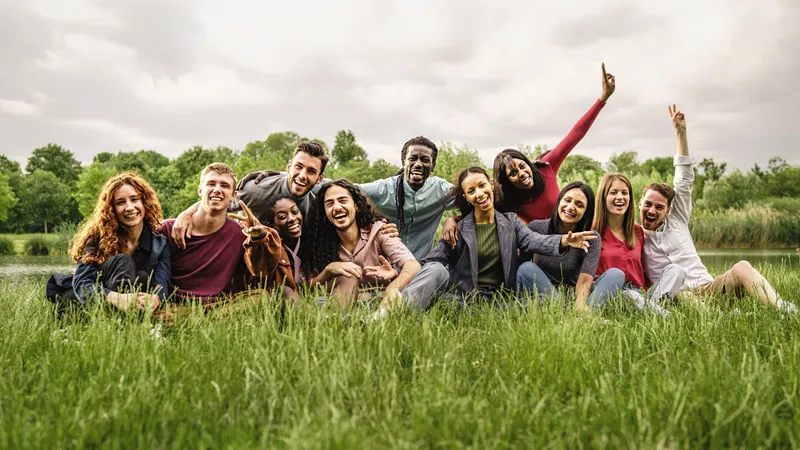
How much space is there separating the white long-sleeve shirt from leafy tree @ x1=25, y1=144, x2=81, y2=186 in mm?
69590

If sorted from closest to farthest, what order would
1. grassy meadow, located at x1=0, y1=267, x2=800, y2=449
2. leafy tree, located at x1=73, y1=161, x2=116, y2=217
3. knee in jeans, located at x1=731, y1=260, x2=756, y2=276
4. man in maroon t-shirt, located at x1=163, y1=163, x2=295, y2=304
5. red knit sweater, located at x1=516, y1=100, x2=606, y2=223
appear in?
1. grassy meadow, located at x1=0, y1=267, x2=800, y2=449
2. man in maroon t-shirt, located at x1=163, y1=163, x2=295, y2=304
3. knee in jeans, located at x1=731, y1=260, x2=756, y2=276
4. red knit sweater, located at x1=516, y1=100, x2=606, y2=223
5. leafy tree, located at x1=73, y1=161, x2=116, y2=217

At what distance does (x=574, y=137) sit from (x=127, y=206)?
4605mm

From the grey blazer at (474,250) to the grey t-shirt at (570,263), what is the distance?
0.22 meters

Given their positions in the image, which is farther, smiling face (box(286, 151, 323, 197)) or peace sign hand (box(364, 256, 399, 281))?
smiling face (box(286, 151, 323, 197))

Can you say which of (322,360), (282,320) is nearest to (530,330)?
(322,360)

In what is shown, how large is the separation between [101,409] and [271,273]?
222cm

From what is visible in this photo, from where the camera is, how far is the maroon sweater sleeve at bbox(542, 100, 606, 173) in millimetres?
5746

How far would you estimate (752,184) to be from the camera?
1254 inches

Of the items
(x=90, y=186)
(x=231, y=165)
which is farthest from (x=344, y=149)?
(x=90, y=186)

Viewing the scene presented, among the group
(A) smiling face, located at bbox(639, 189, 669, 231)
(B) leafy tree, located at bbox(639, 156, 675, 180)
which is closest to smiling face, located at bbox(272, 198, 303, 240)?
(A) smiling face, located at bbox(639, 189, 669, 231)

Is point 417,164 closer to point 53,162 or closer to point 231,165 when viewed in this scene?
point 231,165

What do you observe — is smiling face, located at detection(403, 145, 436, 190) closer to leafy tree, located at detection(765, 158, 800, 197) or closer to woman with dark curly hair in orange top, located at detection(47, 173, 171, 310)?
woman with dark curly hair in orange top, located at detection(47, 173, 171, 310)

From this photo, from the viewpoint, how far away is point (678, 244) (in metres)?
4.95

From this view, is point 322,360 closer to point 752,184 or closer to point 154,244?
point 154,244
